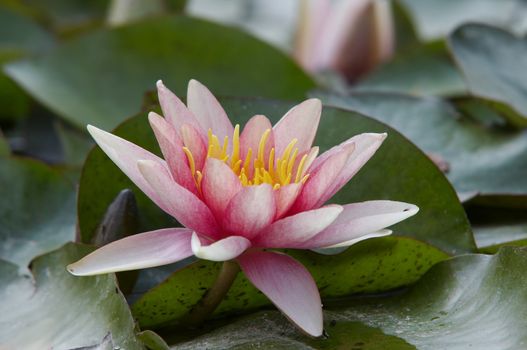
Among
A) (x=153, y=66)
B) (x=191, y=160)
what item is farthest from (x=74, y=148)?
(x=191, y=160)

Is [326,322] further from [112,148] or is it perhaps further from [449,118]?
[449,118]

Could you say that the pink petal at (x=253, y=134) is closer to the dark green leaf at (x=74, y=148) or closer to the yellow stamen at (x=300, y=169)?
the yellow stamen at (x=300, y=169)

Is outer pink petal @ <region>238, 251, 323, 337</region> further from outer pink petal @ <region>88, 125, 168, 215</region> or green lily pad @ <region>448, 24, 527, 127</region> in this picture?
green lily pad @ <region>448, 24, 527, 127</region>

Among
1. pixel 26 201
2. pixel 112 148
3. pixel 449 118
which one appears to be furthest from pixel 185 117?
pixel 449 118

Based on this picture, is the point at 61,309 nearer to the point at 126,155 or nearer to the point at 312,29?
the point at 126,155

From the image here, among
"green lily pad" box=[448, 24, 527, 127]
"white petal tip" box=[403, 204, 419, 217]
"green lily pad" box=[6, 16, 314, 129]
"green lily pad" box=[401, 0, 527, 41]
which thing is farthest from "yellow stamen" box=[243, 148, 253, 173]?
"green lily pad" box=[401, 0, 527, 41]

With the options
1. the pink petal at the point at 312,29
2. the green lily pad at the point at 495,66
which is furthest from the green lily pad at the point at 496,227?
the pink petal at the point at 312,29
